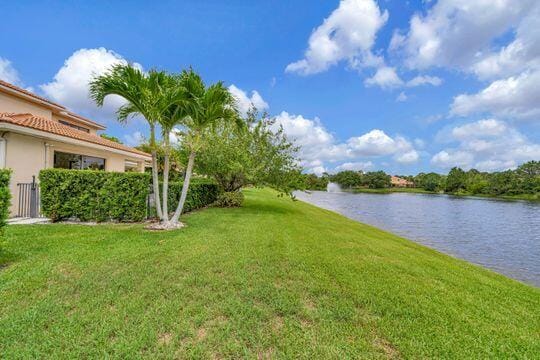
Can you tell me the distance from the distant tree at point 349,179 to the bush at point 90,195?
109056 mm

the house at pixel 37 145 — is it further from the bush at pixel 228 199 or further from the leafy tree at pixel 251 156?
the bush at pixel 228 199

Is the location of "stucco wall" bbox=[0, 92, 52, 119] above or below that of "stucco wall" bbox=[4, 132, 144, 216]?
above

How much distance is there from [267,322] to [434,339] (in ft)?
6.69

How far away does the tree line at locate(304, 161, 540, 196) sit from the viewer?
6812 cm

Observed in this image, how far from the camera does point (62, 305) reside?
11.8ft

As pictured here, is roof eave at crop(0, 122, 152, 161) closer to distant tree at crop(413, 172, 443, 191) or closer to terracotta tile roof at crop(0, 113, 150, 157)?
terracotta tile roof at crop(0, 113, 150, 157)

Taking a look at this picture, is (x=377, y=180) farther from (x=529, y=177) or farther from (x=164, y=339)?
(x=164, y=339)

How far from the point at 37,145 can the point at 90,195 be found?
4043mm

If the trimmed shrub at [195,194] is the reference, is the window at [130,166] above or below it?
above

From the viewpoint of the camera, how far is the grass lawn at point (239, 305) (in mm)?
2914

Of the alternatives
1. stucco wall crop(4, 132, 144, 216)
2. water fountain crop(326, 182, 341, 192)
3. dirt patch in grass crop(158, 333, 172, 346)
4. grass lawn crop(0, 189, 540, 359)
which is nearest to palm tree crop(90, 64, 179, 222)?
grass lawn crop(0, 189, 540, 359)

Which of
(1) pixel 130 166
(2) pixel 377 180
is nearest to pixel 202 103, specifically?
(1) pixel 130 166

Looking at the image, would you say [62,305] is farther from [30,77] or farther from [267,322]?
[30,77]

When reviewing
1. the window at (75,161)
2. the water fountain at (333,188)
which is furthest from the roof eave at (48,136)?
the water fountain at (333,188)
